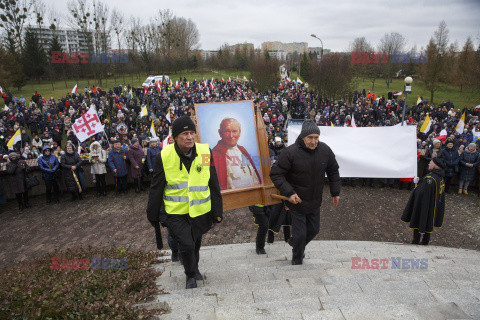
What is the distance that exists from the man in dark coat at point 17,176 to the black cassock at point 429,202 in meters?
10.1

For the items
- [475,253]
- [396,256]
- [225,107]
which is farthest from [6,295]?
[475,253]

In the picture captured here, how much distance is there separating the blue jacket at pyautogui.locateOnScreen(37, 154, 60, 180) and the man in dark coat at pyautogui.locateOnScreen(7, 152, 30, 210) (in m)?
0.50

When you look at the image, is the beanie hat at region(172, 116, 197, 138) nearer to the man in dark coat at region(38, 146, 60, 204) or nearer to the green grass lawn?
the man in dark coat at region(38, 146, 60, 204)

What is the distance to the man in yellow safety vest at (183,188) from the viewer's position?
3.43 meters

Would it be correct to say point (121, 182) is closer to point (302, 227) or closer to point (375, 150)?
point (302, 227)

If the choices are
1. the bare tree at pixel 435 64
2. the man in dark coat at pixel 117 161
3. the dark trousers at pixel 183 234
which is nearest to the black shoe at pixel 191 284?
the dark trousers at pixel 183 234

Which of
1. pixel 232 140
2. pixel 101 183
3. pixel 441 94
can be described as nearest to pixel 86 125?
pixel 101 183

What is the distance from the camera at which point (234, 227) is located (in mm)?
7508

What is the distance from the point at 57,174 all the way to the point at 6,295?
758 centimetres

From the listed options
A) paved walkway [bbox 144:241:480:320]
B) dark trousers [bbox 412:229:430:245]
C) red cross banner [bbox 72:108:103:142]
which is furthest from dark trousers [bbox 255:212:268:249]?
red cross banner [bbox 72:108:103:142]

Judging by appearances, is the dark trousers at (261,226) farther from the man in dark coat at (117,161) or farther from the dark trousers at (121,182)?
the dark trousers at (121,182)

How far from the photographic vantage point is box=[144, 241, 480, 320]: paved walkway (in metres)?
2.88

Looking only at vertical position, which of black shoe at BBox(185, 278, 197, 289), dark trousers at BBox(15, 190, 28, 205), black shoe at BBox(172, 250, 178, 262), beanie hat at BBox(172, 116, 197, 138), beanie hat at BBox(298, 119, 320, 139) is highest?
beanie hat at BBox(172, 116, 197, 138)

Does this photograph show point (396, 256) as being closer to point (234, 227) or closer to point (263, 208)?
point (263, 208)
